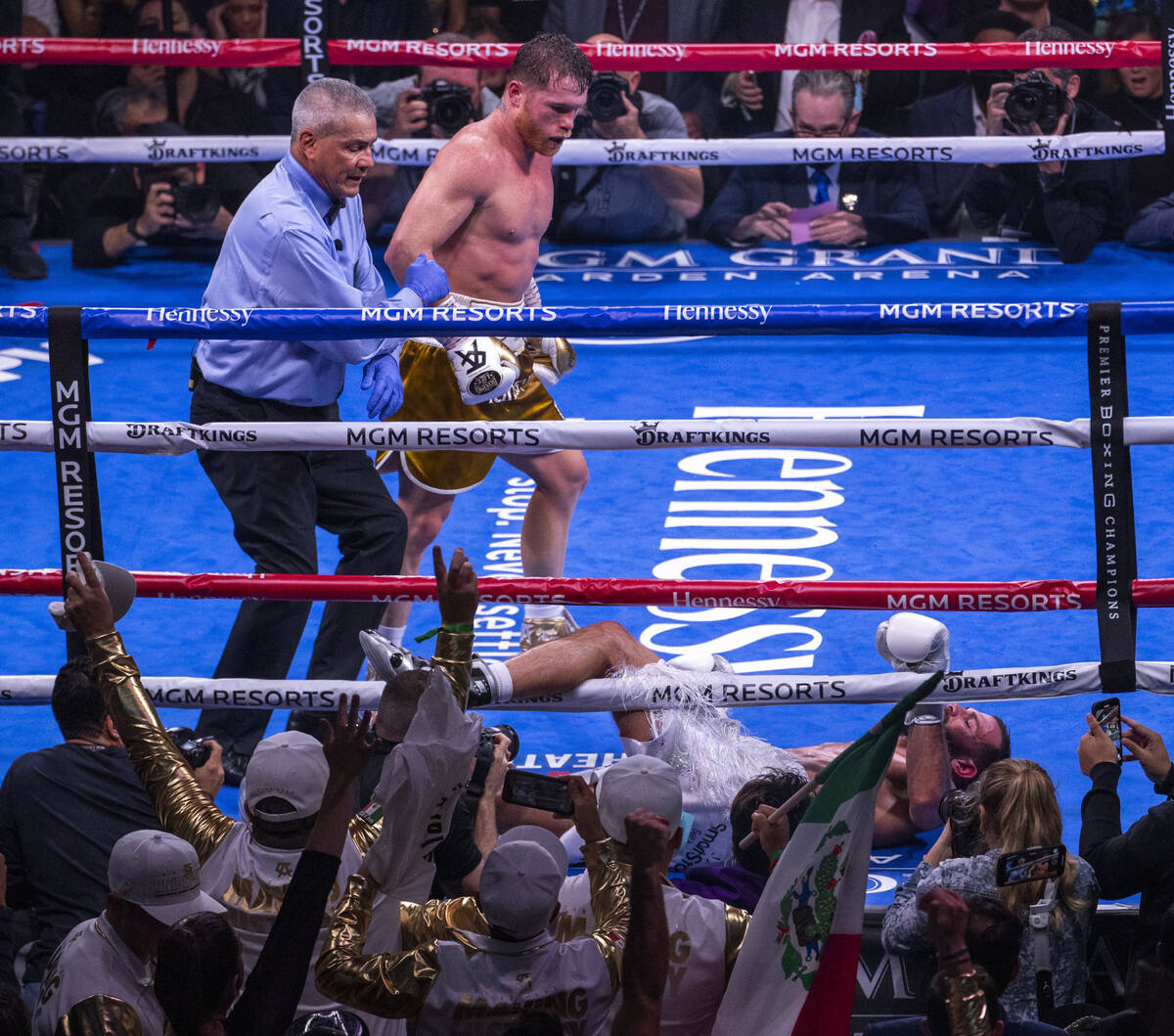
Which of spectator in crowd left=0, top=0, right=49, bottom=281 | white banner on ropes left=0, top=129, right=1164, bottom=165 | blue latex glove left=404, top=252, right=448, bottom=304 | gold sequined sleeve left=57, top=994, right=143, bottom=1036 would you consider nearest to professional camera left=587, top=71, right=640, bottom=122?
white banner on ropes left=0, top=129, right=1164, bottom=165

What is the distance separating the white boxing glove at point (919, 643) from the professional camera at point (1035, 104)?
4449 mm

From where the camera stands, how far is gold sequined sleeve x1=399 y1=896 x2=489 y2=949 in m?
2.36

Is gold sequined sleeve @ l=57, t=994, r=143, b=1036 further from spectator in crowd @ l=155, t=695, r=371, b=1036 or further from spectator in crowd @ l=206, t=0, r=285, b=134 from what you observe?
spectator in crowd @ l=206, t=0, r=285, b=134

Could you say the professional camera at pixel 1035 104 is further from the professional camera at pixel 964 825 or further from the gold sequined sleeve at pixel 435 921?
the gold sequined sleeve at pixel 435 921

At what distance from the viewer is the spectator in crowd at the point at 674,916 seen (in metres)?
2.37

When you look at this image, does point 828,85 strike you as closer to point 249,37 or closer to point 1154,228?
point 1154,228

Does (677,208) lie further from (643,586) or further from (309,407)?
(643,586)

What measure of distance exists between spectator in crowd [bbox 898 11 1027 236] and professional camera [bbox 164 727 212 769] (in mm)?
5615

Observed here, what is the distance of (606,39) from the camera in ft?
26.8

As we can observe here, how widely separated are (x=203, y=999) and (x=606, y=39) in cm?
673

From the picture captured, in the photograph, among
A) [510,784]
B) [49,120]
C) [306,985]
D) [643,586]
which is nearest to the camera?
[306,985]

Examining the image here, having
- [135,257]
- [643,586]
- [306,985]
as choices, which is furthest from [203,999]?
[135,257]

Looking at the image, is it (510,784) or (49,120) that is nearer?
(510,784)

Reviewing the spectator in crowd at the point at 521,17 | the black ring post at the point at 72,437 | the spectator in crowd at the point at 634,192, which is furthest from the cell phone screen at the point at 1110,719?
the spectator in crowd at the point at 521,17
